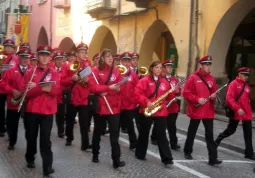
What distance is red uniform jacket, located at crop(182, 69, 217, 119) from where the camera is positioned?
8.33m

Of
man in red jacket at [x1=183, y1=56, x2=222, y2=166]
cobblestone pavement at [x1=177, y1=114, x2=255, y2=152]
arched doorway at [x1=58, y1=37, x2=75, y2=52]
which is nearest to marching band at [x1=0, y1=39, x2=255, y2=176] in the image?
man in red jacket at [x1=183, y1=56, x2=222, y2=166]

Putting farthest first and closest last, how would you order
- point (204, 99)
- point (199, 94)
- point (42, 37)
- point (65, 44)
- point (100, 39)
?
1. point (42, 37)
2. point (65, 44)
3. point (100, 39)
4. point (199, 94)
5. point (204, 99)

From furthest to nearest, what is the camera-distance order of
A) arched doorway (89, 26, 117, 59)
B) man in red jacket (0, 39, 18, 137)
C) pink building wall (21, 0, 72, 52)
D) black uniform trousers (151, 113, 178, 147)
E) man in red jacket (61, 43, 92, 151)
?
pink building wall (21, 0, 72, 52)
arched doorway (89, 26, 117, 59)
man in red jacket (0, 39, 18, 137)
black uniform trousers (151, 113, 178, 147)
man in red jacket (61, 43, 92, 151)

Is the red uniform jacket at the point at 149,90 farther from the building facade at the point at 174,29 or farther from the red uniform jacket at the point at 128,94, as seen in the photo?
the building facade at the point at 174,29

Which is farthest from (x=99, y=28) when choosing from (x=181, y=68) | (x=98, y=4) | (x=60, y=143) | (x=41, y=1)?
(x=60, y=143)

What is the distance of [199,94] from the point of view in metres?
8.38

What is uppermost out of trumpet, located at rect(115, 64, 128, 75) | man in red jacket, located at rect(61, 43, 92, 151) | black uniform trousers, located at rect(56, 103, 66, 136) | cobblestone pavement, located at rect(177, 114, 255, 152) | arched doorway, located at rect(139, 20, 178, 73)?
arched doorway, located at rect(139, 20, 178, 73)

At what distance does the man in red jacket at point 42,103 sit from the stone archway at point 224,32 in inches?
366

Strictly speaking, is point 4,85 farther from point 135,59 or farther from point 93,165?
point 135,59

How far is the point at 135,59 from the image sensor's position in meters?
11.2

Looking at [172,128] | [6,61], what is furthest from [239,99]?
[6,61]

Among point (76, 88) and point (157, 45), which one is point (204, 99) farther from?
point (157, 45)

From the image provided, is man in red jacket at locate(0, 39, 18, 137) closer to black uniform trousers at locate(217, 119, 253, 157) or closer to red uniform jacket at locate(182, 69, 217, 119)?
red uniform jacket at locate(182, 69, 217, 119)

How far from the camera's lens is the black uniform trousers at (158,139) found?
25.8 ft
